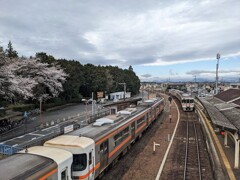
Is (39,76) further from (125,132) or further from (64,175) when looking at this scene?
(64,175)

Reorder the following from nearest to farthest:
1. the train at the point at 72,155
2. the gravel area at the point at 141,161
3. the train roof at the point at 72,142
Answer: the train at the point at 72,155 < the train roof at the point at 72,142 < the gravel area at the point at 141,161

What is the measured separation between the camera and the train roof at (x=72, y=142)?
33.6 feet

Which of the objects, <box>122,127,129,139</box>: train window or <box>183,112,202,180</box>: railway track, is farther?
<box>122,127,129,139</box>: train window

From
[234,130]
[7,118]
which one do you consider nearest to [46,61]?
[7,118]

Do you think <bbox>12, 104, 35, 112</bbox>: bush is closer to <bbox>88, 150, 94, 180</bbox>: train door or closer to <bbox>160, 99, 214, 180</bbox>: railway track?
<bbox>160, 99, 214, 180</bbox>: railway track

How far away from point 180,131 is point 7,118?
21.2 meters

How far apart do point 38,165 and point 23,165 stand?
0.48 meters

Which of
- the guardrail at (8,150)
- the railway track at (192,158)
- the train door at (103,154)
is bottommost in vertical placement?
the railway track at (192,158)

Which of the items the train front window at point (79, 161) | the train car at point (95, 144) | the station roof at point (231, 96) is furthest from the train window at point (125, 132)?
the station roof at point (231, 96)

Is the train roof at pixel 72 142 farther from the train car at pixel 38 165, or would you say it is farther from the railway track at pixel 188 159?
the railway track at pixel 188 159

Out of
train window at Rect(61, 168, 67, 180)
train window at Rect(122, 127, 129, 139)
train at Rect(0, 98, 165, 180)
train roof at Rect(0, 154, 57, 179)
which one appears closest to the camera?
train roof at Rect(0, 154, 57, 179)

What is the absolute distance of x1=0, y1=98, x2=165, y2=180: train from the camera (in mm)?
7492

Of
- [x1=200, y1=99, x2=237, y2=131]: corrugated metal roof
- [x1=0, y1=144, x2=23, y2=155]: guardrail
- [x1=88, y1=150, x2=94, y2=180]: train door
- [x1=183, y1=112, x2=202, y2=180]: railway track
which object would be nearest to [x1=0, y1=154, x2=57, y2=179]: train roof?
[x1=88, y1=150, x2=94, y2=180]: train door

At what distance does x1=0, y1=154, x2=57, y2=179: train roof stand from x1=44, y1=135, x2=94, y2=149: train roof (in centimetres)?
196
